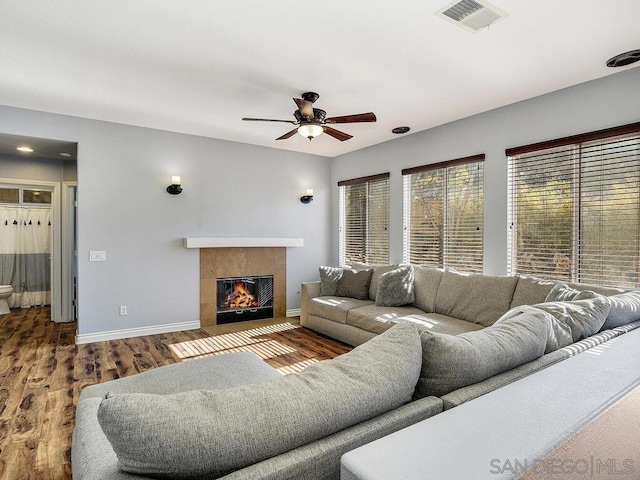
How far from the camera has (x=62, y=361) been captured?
368 cm

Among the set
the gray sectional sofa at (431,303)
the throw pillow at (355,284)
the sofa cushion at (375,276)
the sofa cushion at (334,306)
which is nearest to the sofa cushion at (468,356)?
the gray sectional sofa at (431,303)

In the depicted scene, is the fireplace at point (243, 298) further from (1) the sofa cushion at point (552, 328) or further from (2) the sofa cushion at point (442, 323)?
(1) the sofa cushion at point (552, 328)

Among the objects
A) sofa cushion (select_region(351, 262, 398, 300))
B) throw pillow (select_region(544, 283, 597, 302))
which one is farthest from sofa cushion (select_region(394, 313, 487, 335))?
sofa cushion (select_region(351, 262, 398, 300))

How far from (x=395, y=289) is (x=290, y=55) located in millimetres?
2627

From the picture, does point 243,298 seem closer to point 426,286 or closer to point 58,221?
point 426,286

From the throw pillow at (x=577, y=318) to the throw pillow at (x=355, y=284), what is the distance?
8.93 ft

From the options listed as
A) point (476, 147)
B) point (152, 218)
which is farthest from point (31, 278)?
point (476, 147)

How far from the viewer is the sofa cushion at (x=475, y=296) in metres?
3.38

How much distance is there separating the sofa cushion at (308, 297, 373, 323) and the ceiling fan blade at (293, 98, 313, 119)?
2160 mm

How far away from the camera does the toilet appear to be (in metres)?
5.79

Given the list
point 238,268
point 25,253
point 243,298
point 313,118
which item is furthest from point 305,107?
point 25,253

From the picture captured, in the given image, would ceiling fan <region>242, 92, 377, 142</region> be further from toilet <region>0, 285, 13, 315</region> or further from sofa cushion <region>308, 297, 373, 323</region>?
toilet <region>0, 285, 13, 315</region>

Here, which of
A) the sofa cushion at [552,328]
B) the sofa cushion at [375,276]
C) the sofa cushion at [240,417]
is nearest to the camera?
the sofa cushion at [240,417]

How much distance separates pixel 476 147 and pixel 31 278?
7.45m
